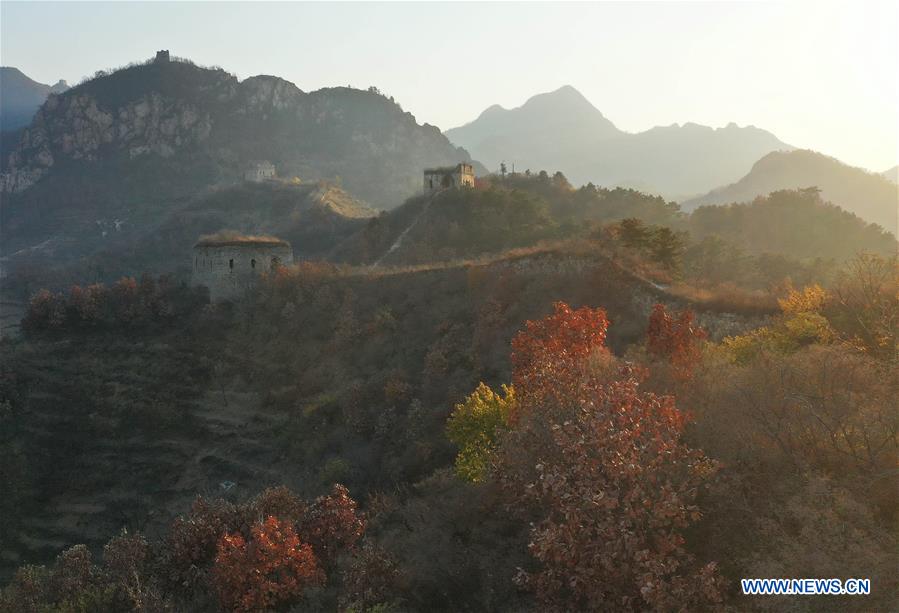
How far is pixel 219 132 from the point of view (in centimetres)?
13125

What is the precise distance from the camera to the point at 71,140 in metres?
128

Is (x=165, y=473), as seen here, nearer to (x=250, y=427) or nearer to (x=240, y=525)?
(x=250, y=427)

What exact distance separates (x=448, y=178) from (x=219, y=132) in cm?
9096

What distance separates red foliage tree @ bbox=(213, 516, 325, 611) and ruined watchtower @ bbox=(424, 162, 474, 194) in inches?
1910

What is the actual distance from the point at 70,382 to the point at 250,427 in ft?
38.0

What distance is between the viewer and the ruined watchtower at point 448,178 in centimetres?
5856

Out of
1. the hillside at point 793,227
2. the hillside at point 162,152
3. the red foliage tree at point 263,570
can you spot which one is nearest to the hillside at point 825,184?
the hillside at point 793,227

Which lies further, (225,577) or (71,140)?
(71,140)

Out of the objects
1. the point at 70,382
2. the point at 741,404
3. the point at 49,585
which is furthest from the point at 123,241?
the point at 741,404

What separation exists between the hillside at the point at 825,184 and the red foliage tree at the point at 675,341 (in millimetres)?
75011

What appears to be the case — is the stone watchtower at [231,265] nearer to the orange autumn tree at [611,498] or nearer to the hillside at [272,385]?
the hillside at [272,385]

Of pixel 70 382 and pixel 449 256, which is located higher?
pixel 449 256

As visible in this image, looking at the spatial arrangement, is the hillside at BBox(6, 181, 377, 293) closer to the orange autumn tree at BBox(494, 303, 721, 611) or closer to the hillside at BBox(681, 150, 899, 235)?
the orange autumn tree at BBox(494, 303, 721, 611)

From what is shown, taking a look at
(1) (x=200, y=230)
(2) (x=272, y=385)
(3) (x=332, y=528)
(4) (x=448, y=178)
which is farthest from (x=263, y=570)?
(1) (x=200, y=230)
